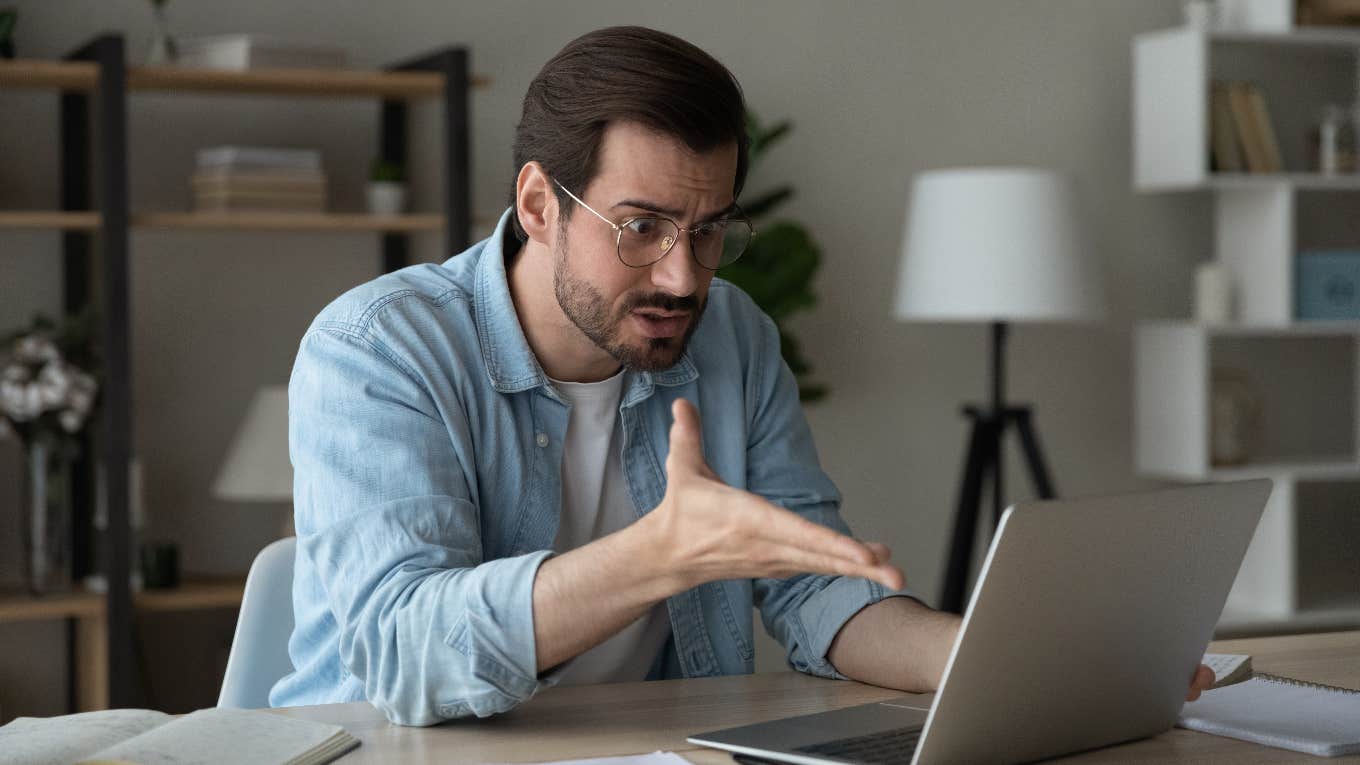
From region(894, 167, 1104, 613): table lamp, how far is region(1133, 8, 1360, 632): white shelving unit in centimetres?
59

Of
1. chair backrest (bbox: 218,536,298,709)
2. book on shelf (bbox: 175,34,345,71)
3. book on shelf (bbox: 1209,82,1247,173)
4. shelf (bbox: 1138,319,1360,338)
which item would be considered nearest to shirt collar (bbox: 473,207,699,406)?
chair backrest (bbox: 218,536,298,709)

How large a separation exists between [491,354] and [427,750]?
471 millimetres

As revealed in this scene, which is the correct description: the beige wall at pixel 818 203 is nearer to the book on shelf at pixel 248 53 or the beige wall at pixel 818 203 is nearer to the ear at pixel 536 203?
the book on shelf at pixel 248 53

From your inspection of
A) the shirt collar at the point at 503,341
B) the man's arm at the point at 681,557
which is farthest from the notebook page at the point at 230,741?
the shirt collar at the point at 503,341

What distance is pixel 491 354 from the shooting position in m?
1.62

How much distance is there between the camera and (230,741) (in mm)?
1218

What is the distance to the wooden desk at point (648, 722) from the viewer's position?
1246 millimetres

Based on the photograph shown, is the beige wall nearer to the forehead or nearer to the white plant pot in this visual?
the white plant pot

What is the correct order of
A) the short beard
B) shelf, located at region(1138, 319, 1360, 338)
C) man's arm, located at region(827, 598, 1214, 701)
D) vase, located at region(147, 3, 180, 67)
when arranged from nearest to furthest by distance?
man's arm, located at region(827, 598, 1214, 701)
the short beard
vase, located at region(147, 3, 180, 67)
shelf, located at region(1138, 319, 1360, 338)

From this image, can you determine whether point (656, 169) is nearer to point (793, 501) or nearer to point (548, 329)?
point (548, 329)

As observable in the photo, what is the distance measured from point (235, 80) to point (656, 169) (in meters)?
1.91

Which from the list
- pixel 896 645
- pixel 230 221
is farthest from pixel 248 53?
pixel 896 645

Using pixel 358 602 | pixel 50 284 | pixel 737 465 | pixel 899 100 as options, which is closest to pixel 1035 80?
pixel 899 100

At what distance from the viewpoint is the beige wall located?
3.54 metres
